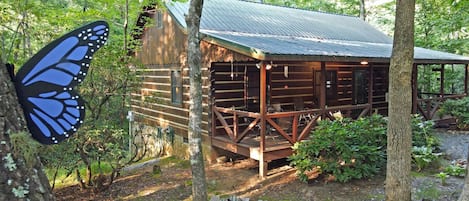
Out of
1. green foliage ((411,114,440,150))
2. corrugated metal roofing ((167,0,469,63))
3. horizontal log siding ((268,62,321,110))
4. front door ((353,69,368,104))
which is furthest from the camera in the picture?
front door ((353,69,368,104))

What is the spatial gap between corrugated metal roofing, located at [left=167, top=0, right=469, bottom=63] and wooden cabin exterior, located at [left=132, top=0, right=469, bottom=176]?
4 centimetres

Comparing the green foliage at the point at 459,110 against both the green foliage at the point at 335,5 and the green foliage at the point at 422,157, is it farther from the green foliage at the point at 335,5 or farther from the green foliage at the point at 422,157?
the green foliage at the point at 335,5

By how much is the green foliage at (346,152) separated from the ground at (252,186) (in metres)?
0.24

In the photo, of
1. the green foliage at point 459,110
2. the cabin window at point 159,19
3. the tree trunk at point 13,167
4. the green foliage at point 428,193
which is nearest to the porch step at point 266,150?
the green foliage at point 428,193

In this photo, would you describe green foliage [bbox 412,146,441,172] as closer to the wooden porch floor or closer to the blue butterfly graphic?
the wooden porch floor

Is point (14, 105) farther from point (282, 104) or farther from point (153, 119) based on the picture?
point (153, 119)

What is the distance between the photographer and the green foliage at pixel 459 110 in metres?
11.9

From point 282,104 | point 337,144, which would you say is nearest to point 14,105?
point 337,144

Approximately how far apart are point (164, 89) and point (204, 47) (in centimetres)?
330

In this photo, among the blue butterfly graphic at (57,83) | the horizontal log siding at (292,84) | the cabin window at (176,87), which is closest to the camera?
the blue butterfly graphic at (57,83)

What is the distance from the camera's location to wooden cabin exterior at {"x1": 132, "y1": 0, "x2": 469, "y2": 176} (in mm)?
8219

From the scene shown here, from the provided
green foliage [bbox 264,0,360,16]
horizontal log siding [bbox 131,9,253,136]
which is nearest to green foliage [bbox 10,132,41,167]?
horizontal log siding [bbox 131,9,253,136]

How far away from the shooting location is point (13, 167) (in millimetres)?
1200

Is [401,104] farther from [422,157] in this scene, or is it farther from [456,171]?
[422,157]
